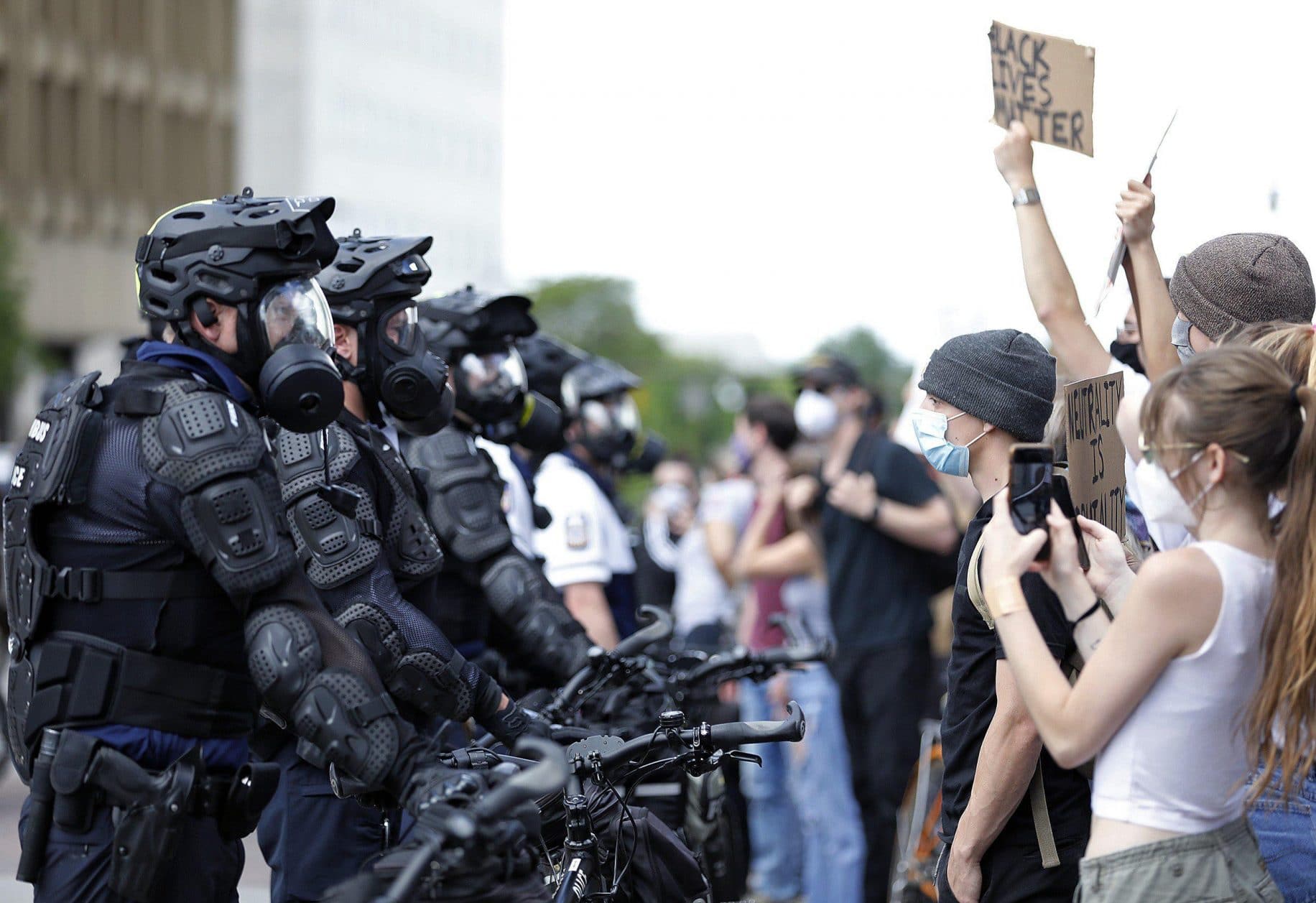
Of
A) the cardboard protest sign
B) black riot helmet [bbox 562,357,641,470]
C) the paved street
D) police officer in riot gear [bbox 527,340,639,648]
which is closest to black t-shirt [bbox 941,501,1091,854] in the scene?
the cardboard protest sign

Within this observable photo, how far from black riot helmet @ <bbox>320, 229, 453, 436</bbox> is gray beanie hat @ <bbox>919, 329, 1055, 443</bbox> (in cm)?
151

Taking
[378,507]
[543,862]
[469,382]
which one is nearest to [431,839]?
[543,862]

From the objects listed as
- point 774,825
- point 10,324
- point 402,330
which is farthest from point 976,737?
point 10,324

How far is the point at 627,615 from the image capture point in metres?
6.46

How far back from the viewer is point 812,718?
721 centimetres

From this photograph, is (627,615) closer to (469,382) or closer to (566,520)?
(566,520)

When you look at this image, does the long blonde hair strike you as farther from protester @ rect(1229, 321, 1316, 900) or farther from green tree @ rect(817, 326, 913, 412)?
green tree @ rect(817, 326, 913, 412)

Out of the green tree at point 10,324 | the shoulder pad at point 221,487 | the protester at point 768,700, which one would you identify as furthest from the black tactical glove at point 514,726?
the green tree at point 10,324

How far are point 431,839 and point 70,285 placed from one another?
44.8 meters

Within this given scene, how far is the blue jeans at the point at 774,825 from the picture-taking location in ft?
25.3

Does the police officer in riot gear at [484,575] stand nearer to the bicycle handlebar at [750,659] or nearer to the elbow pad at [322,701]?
the bicycle handlebar at [750,659]

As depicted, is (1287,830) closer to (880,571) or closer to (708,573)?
(880,571)

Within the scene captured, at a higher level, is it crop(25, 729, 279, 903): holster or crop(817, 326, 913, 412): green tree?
crop(25, 729, 279, 903): holster

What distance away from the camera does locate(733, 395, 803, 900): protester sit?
775cm
